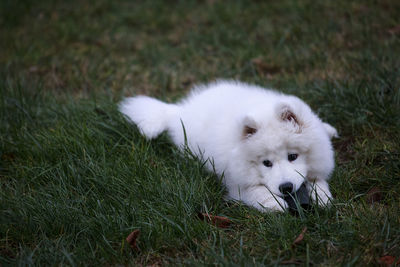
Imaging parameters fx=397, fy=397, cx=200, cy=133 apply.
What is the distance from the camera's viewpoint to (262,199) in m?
2.53

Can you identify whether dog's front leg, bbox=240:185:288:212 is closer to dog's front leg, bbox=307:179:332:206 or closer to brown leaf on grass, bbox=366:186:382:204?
dog's front leg, bbox=307:179:332:206

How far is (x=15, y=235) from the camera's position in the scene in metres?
2.37

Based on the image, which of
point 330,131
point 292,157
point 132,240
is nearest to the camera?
point 132,240

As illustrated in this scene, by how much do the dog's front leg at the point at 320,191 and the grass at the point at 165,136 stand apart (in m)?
0.07

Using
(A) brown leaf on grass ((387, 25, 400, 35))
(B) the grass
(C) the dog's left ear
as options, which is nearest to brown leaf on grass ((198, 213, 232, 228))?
(B) the grass

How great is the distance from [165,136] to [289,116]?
1125 millimetres

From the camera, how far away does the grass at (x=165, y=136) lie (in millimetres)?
2205

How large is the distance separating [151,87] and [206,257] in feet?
8.58

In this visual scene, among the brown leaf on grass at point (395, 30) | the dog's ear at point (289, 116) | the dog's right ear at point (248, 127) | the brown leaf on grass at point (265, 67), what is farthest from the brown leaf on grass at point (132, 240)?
the brown leaf on grass at point (395, 30)

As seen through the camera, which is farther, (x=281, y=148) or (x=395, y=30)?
(x=395, y=30)

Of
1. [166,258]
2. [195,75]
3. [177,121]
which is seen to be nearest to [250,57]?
[195,75]

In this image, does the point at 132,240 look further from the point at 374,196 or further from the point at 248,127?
the point at 374,196

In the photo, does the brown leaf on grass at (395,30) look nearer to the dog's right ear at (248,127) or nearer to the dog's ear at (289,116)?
the dog's ear at (289,116)

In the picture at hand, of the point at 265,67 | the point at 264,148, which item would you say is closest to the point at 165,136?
the point at 264,148
